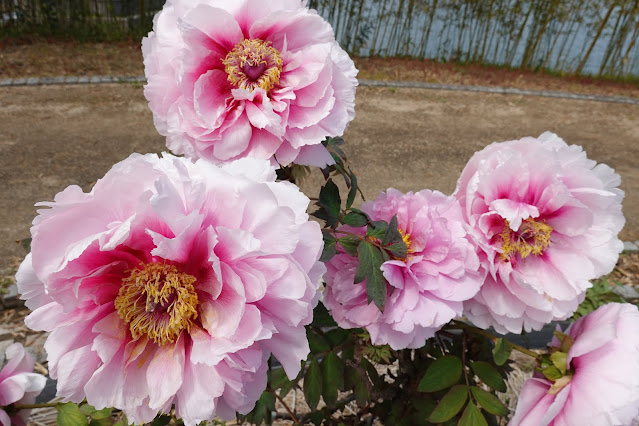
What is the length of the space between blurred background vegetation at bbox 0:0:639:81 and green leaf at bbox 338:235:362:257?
6.00m

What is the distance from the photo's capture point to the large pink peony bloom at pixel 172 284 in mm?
492

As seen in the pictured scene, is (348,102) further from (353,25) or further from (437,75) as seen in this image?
(353,25)

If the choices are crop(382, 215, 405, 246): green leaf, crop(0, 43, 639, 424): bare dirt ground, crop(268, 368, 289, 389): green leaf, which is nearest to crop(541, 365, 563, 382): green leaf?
crop(382, 215, 405, 246): green leaf

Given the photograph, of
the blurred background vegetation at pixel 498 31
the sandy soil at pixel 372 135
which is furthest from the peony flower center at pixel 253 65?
the blurred background vegetation at pixel 498 31

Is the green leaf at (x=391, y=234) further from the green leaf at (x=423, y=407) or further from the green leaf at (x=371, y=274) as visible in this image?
the green leaf at (x=423, y=407)

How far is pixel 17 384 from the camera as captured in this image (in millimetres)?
835

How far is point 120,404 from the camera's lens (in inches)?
20.6

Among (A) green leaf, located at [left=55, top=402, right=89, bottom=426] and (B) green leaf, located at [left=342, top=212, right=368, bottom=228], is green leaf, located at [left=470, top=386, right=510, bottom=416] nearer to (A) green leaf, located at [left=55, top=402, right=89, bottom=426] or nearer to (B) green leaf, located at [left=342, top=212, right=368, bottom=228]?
(B) green leaf, located at [left=342, top=212, right=368, bottom=228]

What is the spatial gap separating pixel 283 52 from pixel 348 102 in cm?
11

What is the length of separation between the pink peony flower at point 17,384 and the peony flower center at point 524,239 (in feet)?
2.61

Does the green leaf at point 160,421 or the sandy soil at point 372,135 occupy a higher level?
the green leaf at point 160,421

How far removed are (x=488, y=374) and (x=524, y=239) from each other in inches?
12.7

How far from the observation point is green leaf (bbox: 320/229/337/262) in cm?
67

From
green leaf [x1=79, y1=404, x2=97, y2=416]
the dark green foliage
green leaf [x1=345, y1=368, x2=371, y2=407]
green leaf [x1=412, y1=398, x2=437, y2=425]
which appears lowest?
the dark green foliage
